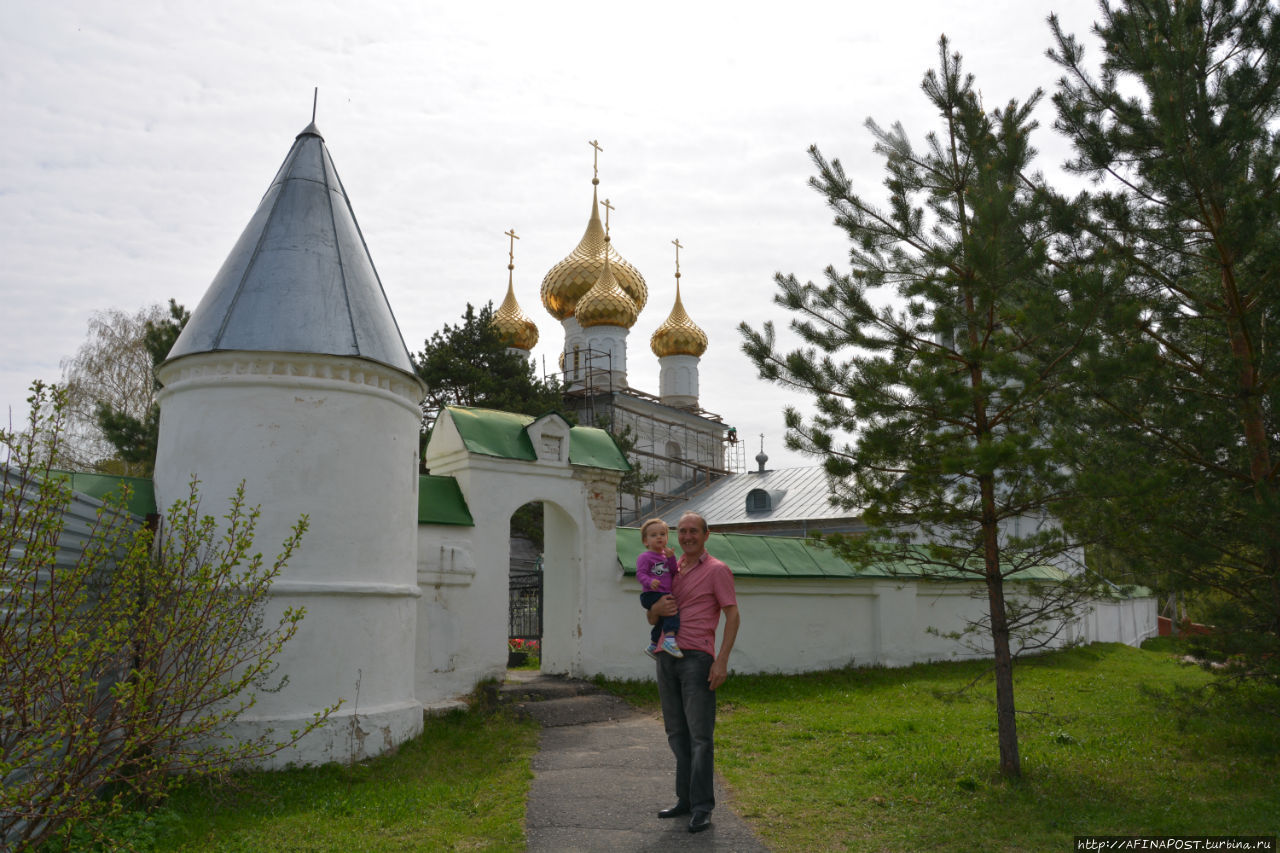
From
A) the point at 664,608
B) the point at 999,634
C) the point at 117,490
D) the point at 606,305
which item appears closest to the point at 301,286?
the point at 117,490

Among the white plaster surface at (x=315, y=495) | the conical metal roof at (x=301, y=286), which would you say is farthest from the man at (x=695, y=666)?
the conical metal roof at (x=301, y=286)

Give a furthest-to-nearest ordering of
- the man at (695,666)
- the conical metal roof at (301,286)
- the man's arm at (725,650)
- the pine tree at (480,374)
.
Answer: the pine tree at (480,374) → the conical metal roof at (301,286) → the man at (695,666) → the man's arm at (725,650)

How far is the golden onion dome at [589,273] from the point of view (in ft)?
102

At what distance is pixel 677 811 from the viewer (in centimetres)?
525

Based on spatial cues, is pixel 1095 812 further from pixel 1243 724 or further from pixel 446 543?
pixel 446 543

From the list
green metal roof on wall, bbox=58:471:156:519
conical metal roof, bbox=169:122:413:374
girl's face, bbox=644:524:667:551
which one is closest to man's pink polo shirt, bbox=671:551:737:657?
girl's face, bbox=644:524:667:551

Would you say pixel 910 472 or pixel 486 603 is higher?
pixel 910 472

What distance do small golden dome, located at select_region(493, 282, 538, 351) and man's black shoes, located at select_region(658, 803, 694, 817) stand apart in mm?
27230

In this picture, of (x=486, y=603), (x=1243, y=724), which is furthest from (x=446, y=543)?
(x=1243, y=724)

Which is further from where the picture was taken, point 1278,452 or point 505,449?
point 505,449

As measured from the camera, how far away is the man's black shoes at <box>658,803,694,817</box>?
523cm

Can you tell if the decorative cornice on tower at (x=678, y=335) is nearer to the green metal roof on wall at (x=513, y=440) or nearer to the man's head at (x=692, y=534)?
the green metal roof on wall at (x=513, y=440)

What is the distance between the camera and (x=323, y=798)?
5.91 m

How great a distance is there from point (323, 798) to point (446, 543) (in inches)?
150
